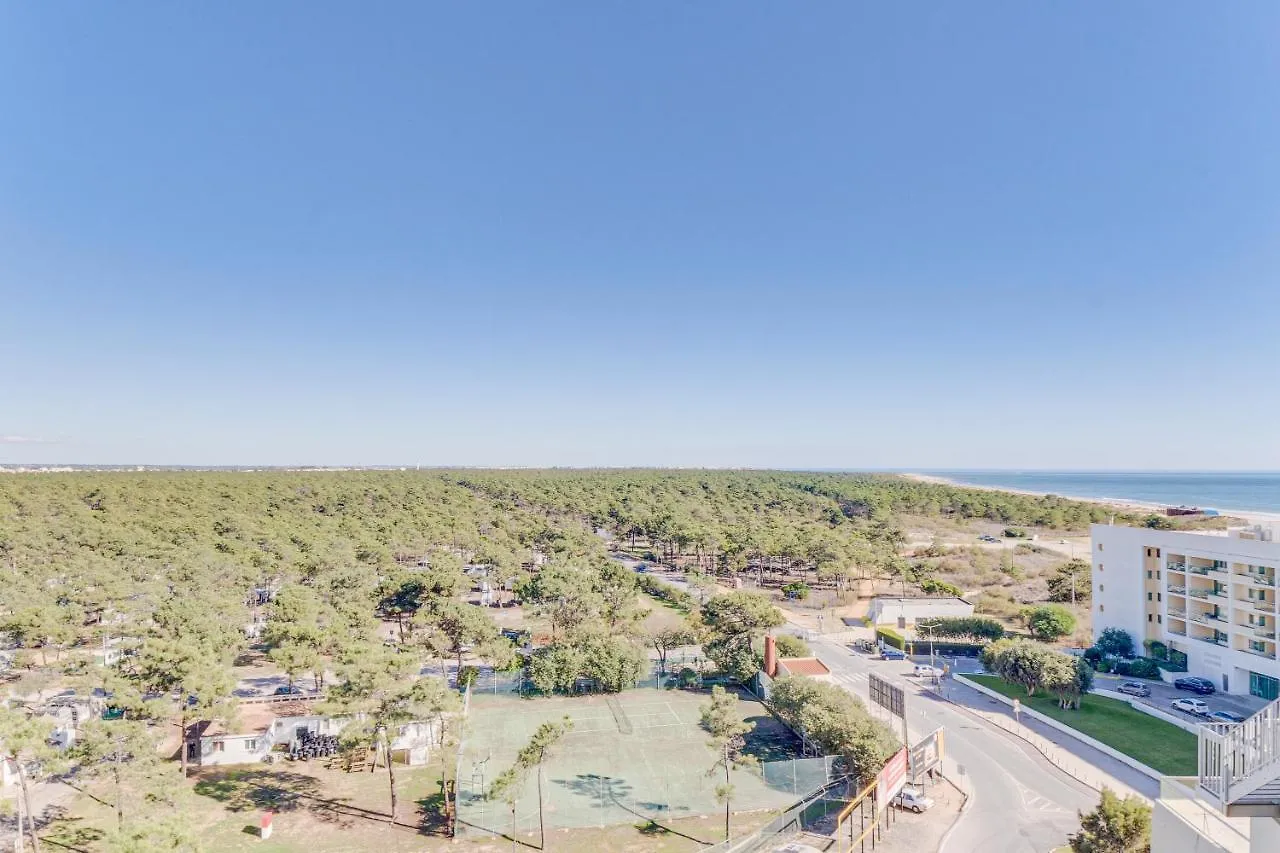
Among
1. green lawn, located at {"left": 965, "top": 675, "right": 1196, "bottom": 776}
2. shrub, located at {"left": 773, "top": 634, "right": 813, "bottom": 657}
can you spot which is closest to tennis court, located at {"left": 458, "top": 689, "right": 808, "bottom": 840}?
shrub, located at {"left": 773, "top": 634, "right": 813, "bottom": 657}

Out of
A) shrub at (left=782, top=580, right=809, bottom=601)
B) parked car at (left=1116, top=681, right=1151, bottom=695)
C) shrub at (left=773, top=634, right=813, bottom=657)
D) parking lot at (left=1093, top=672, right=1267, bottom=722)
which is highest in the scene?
shrub at (left=773, top=634, right=813, bottom=657)

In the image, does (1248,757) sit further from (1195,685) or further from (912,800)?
(1195,685)

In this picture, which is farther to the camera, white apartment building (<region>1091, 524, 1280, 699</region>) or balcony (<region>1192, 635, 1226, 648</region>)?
Answer: balcony (<region>1192, 635, 1226, 648</region>)

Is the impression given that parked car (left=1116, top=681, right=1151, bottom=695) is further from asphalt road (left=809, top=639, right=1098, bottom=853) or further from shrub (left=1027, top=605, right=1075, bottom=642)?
asphalt road (left=809, top=639, right=1098, bottom=853)

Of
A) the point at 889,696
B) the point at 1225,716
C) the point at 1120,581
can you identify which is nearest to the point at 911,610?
the point at 1120,581

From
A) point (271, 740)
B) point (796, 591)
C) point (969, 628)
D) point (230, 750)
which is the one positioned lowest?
point (796, 591)

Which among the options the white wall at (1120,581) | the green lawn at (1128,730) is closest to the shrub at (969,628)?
the white wall at (1120,581)

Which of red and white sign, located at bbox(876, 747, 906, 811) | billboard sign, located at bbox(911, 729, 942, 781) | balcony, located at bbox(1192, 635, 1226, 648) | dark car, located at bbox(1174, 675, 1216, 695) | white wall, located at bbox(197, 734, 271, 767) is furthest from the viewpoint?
balcony, located at bbox(1192, 635, 1226, 648)

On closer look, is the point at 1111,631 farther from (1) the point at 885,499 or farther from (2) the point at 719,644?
(1) the point at 885,499
